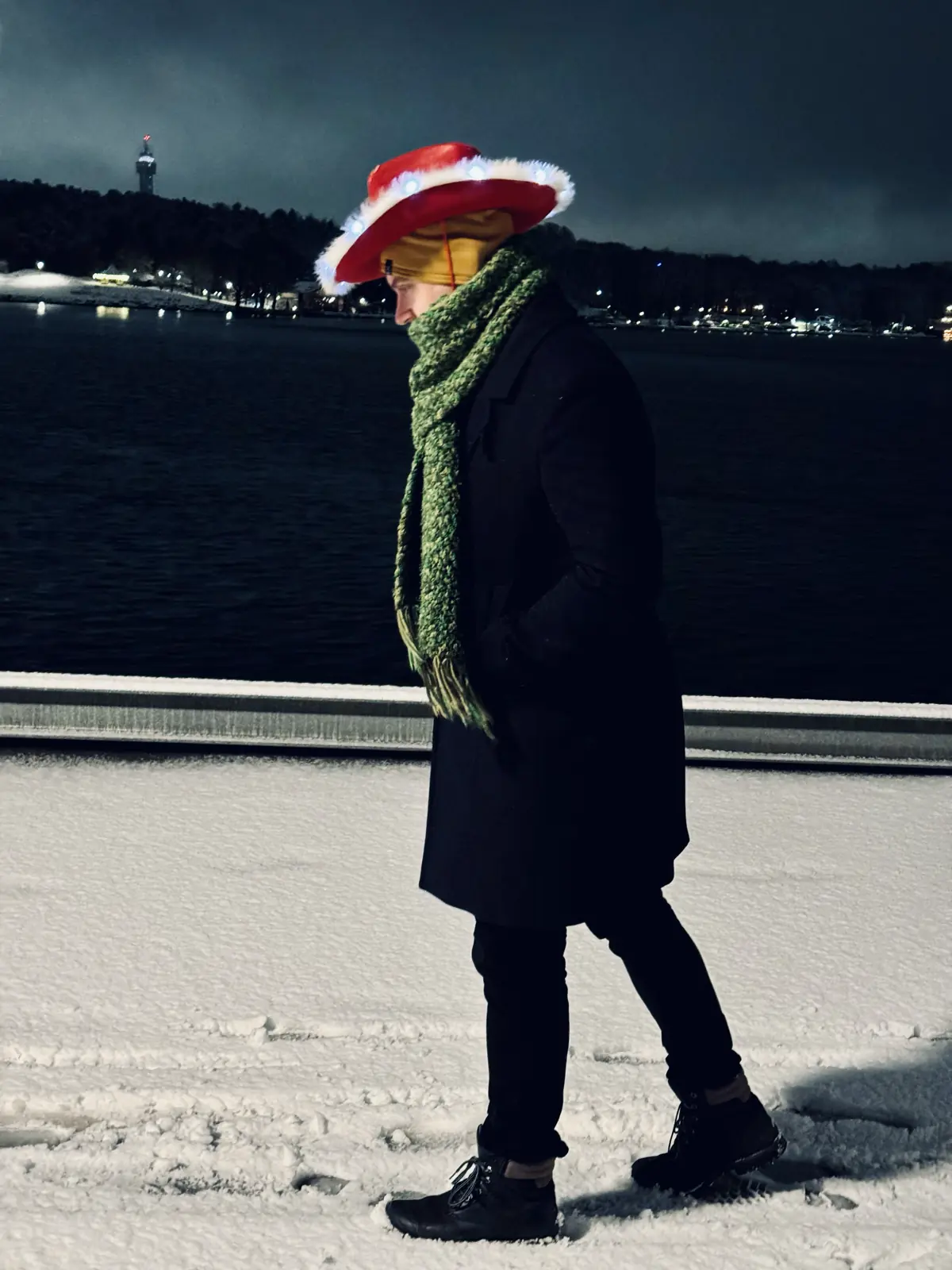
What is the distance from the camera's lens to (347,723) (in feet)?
17.0

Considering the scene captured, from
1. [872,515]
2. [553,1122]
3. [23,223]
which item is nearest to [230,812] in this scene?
[553,1122]

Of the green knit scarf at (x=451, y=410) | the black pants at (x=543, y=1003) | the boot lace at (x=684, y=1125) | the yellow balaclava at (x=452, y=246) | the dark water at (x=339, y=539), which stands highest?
the yellow balaclava at (x=452, y=246)

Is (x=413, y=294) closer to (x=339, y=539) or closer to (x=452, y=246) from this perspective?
(x=452, y=246)

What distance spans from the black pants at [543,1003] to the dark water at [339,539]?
0.43 m

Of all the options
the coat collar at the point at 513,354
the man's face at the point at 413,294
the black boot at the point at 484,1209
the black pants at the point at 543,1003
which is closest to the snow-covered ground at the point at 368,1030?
the black boot at the point at 484,1209

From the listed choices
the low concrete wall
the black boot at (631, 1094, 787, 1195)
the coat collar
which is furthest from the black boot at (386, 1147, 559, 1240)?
the low concrete wall

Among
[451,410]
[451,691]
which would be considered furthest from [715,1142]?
[451,410]

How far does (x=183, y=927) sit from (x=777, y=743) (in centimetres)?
216

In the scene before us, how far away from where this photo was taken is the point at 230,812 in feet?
15.1

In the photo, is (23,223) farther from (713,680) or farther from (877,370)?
(713,680)

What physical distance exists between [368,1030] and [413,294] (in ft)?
5.02

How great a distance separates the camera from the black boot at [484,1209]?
2475 mm

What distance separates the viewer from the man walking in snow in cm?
223

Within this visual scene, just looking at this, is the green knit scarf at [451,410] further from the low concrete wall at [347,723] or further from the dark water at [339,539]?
the low concrete wall at [347,723]
